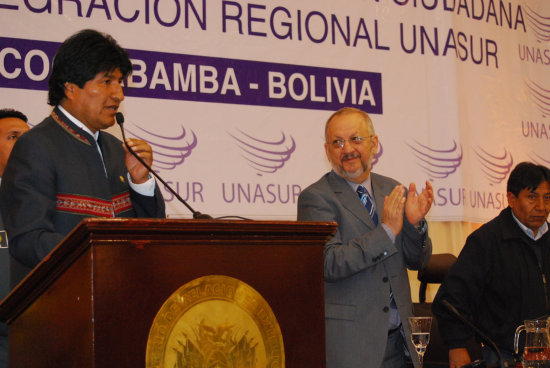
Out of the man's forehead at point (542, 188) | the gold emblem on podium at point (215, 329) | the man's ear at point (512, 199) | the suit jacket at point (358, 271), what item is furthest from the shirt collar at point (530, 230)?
the gold emblem on podium at point (215, 329)

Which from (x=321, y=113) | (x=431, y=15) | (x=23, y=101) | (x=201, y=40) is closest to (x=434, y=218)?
(x=321, y=113)

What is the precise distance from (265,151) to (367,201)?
3.37 feet

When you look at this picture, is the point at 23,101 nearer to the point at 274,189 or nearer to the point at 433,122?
the point at 274,189

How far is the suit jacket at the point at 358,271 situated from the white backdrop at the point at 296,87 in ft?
3.08

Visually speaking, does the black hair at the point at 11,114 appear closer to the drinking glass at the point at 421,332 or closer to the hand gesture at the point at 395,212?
the hand gesture at the point at 395,212

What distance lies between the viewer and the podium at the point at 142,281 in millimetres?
1671

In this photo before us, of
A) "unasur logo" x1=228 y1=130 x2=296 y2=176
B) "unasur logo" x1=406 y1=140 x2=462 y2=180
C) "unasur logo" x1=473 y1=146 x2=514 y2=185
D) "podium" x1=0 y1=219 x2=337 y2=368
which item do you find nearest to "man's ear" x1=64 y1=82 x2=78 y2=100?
"podium" x1=0 y1=219 x2=337 y2=368

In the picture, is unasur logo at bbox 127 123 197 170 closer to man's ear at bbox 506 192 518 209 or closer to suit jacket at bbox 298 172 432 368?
suit jacket at bbox 298 172 432 368

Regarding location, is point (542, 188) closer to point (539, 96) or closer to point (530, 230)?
point (530, 230)

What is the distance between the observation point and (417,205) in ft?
10.3

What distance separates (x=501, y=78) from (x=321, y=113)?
1504mm

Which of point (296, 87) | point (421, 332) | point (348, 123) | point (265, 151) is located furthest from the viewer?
point (296, 87)

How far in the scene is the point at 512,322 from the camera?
12.2ft

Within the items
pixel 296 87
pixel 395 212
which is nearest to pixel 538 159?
pixel 296 87
